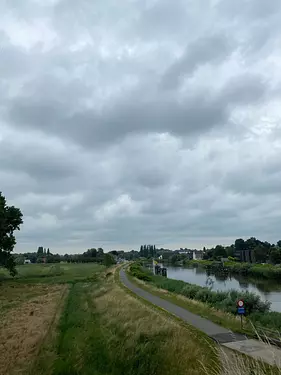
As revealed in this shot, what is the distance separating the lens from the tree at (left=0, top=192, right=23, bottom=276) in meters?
52.8

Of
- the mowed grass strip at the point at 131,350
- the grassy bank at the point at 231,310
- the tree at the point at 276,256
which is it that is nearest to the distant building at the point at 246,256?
the tree at the point at 276,256

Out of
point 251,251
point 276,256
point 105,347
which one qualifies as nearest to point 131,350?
point 105,347

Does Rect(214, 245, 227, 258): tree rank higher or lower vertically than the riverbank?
higher

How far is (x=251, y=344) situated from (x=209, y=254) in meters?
158

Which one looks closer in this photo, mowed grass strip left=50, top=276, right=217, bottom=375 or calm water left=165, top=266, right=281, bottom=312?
mowed grass strip left=50, top=276, right=217, bottom=375

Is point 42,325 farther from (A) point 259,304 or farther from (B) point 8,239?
(B) point 8,239

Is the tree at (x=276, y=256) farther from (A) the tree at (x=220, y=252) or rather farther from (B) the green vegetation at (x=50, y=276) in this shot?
(B) the green vegetation at (x=50, y=276)

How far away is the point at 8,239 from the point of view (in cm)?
5391

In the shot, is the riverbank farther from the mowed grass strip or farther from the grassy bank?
the mowed grass strip

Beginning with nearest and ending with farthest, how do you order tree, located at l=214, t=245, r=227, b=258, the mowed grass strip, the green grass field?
the mowed grass strip
the green grass field
tree, located at l=214, t=245, r=227, b=258

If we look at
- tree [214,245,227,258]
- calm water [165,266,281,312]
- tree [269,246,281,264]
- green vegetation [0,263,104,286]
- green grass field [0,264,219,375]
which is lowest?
calm water [165,266,281,312]

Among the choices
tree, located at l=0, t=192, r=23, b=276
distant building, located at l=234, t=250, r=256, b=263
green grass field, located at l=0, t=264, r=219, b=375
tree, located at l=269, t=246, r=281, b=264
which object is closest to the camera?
green grass field, located at l=0, t=264, r=219, b=375

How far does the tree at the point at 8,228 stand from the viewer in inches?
2078

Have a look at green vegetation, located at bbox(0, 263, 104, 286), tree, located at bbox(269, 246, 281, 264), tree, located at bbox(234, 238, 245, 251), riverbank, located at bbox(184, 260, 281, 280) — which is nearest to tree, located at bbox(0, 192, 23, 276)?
green vegetation, located at bbox(0, 263, 104, 286)
